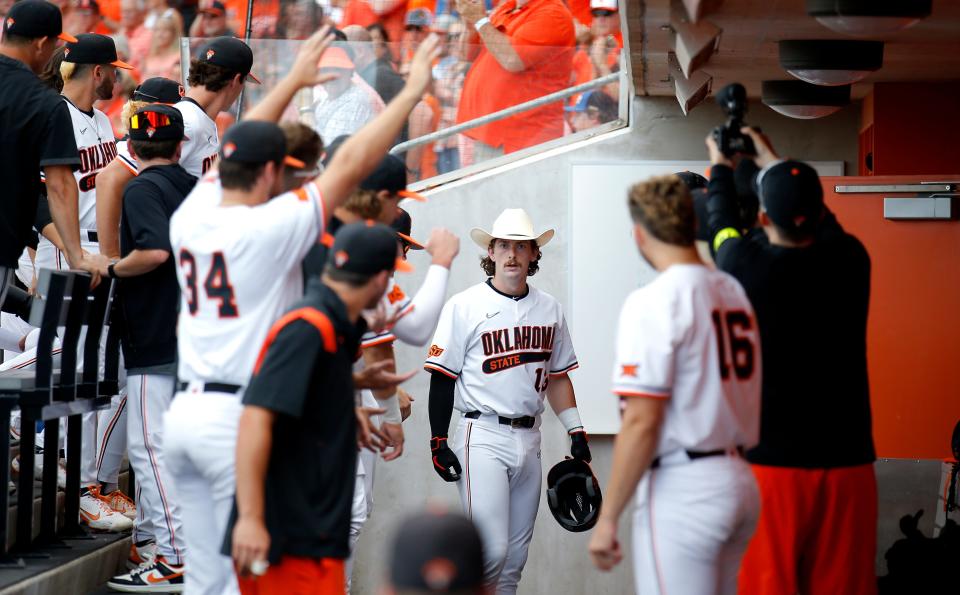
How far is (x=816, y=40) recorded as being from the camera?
5750mm

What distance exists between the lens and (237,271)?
3.42 meters

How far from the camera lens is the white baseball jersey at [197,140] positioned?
5320mm

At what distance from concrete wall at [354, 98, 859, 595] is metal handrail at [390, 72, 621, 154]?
0.37 m

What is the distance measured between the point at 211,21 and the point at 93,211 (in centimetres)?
421

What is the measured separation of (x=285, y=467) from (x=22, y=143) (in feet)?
8.42

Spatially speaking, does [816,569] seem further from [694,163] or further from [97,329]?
[694,163]

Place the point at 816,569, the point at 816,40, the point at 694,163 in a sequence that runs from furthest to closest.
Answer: the point at 694,163 < the point at 816,40 < the point at 816,569

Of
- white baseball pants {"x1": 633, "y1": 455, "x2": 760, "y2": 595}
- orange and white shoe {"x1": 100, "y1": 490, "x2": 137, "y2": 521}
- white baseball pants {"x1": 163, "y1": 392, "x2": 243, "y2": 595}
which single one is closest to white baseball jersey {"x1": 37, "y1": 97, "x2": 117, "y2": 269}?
orange and white shoe {"x1": 100, "y1": 490, "x2": 137, "y2": 521}

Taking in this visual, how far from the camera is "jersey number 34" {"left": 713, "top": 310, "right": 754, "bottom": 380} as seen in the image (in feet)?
11.2

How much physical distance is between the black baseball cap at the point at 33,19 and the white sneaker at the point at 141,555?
7.43ft

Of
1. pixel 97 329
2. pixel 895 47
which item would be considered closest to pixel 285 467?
pixel 97 329

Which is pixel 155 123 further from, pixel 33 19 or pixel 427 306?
pixel 427 306

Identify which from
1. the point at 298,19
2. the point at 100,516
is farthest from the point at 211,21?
the point at 100,516

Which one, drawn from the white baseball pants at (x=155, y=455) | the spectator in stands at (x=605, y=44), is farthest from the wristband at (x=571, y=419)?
the spectator in stands at (x=605, y=44)
